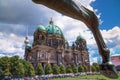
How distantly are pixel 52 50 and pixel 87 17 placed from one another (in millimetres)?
99075

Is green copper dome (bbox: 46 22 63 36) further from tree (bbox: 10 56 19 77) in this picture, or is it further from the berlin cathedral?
tree (bbox: 10 56 19 77)

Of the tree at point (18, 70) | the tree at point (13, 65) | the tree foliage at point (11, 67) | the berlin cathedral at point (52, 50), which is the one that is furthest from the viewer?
the berlin cathedral at point (52, 50)

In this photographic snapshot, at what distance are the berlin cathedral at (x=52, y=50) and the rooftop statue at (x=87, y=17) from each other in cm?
9119

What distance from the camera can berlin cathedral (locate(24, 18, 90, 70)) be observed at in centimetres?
9525

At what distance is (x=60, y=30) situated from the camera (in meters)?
116

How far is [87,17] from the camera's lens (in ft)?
6.20

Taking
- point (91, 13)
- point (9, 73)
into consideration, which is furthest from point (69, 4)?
point (9, 73)

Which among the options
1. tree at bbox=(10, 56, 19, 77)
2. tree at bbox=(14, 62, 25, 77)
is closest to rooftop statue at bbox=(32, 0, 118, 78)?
tree at bbox=(10, 56, 19, 77)

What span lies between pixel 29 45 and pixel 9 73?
53.0 m

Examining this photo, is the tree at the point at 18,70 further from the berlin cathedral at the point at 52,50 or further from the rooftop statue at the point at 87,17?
the rooftop statue at the point at 87,17

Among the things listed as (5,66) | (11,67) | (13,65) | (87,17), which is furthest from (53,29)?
(87,17)

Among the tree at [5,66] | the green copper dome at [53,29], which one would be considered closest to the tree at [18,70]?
the tree at [5,66]

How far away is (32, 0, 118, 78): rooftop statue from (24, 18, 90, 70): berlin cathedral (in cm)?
9119

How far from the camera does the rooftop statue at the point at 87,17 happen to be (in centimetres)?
166
